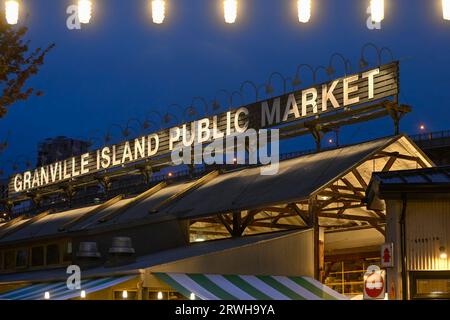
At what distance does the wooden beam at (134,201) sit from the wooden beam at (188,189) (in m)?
3.23

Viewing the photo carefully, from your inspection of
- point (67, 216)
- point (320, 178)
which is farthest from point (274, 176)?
point (67, 216)

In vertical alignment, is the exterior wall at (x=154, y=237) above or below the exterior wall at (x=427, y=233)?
above

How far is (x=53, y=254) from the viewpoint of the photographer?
39594 mm

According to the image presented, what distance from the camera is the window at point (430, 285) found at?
1977 centimetres

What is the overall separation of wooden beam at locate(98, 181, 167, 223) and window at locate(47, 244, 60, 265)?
3315 mm

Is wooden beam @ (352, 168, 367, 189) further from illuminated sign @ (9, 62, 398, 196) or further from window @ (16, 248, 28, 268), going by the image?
window @ (16, 248, 28, 268)

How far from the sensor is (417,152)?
31.0 metres

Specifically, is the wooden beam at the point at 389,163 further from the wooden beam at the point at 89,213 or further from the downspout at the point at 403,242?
the wooden beam at the point at 89,213

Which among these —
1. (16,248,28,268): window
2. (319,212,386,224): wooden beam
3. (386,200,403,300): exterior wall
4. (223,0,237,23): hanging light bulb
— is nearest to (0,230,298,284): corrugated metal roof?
(319,212,386,224): wooden beam

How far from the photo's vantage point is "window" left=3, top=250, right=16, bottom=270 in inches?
1699

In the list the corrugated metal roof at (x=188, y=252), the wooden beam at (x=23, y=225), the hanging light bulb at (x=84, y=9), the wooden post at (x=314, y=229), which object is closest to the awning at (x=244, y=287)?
the corrugated metal roof at (x=188, y=252)
